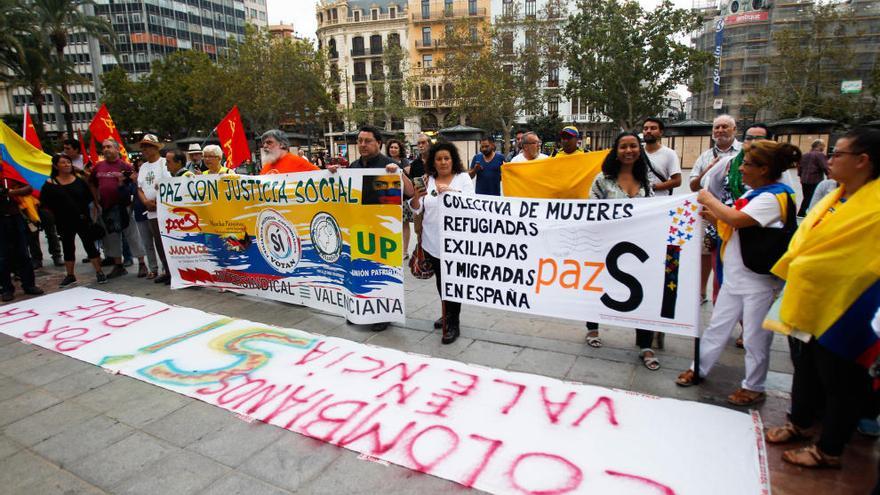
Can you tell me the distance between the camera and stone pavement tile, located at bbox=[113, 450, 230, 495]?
102 inches

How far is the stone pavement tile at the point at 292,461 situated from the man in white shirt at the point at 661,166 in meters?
3.68

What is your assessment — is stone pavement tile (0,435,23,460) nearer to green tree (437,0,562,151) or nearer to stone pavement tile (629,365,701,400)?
stone pavement tile (629,365,701,400)

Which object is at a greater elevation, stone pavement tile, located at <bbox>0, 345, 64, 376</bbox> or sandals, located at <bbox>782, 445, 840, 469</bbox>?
sandals, located at <bbox>782, 445, 840, 469</bbox>

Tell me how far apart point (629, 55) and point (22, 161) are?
28.7 m

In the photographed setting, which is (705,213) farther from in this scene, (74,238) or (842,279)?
(74,238)

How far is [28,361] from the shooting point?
433 cm

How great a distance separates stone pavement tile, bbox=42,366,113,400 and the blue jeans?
3.30 m

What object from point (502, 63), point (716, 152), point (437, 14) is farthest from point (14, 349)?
point (437, 14)

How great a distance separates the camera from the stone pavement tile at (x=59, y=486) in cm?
259

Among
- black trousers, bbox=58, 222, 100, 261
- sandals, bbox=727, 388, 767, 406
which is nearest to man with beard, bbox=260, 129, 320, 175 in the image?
black trousers, bbox=58, 222, 100, 261

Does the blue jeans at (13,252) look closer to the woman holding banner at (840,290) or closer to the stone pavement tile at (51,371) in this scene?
the stone pavement tile at (51,371)

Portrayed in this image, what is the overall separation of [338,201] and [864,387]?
394 centimetres

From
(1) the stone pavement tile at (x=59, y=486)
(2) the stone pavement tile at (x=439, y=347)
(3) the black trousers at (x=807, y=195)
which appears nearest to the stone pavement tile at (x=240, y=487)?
(1) the stone pavement tile at (x=59, y=486)

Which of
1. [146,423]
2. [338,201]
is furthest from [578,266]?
[146,423]
